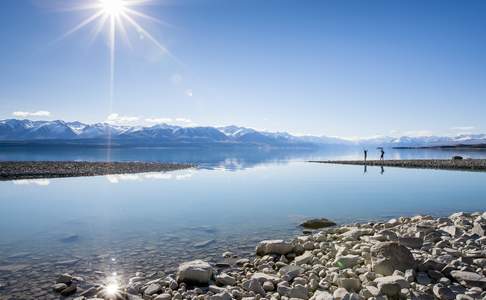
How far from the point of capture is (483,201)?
27406mm

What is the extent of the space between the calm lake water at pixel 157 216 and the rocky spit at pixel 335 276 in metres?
1.42

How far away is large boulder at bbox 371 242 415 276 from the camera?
32.3ft

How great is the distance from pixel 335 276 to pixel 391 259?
155 cm

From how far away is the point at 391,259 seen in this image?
9945 mm

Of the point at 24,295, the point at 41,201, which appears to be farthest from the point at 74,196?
the point at 24,295

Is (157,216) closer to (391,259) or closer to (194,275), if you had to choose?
(194,275)

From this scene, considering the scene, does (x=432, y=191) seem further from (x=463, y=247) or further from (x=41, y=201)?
(x=41, y=201)

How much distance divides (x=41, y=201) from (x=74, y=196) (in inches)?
125

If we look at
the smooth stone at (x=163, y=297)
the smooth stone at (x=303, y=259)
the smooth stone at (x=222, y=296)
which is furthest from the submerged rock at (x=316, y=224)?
the smooth stone at (x=163, y=297)

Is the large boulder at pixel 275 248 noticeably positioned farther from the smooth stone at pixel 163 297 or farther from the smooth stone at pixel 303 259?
the smooth stone at pixel 163 297

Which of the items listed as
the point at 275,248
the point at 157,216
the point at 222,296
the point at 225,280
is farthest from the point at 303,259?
the point at 157,216

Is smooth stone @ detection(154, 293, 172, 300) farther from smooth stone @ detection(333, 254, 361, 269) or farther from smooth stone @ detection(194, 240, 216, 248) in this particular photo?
smooth stone @ detection(194, 240, 216, 248)

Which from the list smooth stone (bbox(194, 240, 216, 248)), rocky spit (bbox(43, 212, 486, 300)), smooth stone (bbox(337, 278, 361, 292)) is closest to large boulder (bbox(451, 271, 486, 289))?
rocky spit (bbox(43, 212, 486, 300))

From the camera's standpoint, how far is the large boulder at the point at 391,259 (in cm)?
986
